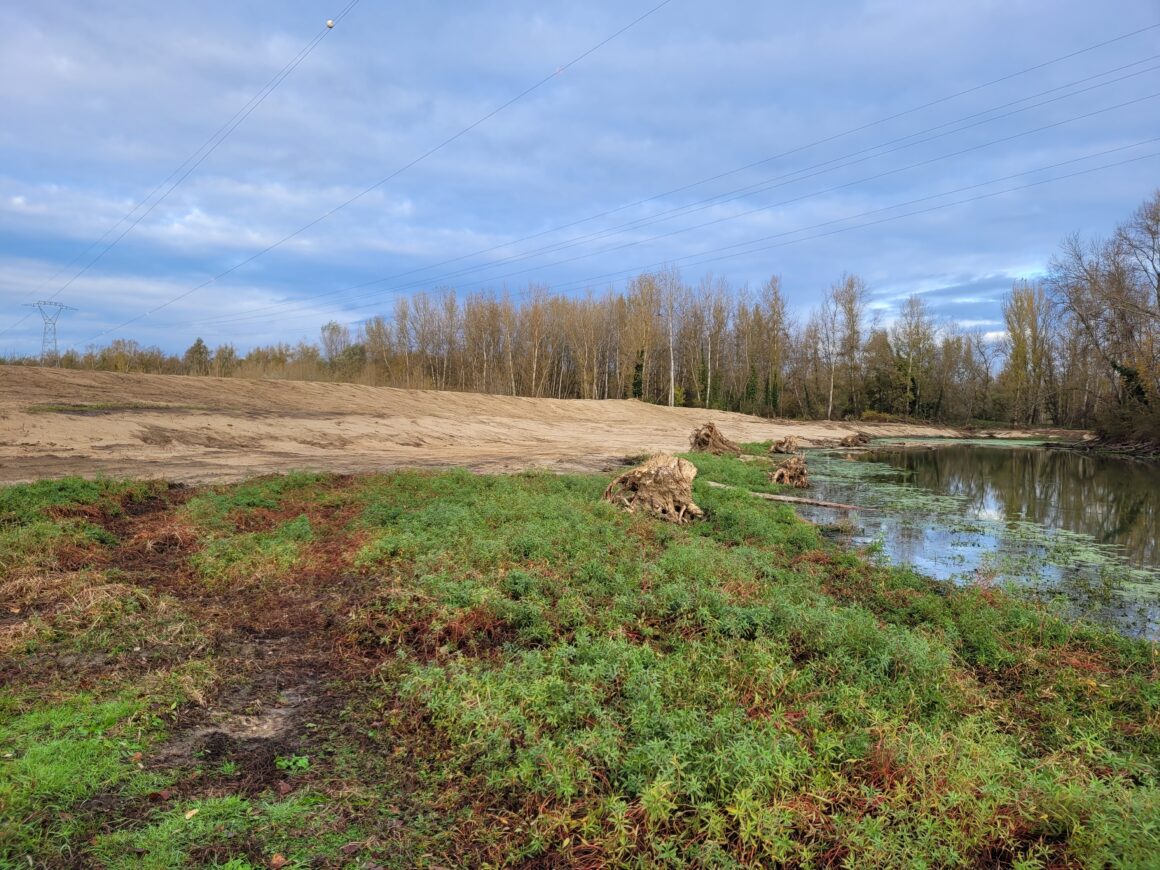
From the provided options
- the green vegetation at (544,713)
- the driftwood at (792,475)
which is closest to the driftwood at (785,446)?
the driftwood at (792,475)

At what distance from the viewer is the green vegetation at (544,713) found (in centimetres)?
315

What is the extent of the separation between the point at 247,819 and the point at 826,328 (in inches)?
2632

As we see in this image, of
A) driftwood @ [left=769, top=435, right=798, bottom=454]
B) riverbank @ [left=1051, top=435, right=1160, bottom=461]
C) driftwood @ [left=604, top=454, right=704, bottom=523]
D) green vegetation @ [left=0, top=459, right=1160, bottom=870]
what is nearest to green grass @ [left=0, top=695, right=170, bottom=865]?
green vegetation @ [left=0, top=459, right=1160, bottom=870]

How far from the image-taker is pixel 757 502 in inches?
570

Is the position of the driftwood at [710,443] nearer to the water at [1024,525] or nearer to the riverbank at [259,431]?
the riverbank at [259,431]

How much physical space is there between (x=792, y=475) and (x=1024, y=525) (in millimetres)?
6352

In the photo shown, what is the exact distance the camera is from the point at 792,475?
64.4 feet

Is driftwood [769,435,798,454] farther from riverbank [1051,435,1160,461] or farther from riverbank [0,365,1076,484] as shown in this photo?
riverbank [1051,435,1160,461]

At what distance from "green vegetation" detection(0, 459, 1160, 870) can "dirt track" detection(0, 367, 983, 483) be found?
313 inches

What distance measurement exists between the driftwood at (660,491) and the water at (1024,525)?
3.44 m

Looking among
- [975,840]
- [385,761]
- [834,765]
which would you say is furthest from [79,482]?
[975,840]

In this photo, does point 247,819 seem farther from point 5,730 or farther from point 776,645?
point 776,645

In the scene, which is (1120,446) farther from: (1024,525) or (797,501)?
(797,501)

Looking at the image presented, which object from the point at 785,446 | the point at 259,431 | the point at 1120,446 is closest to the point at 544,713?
the point at 259,431
